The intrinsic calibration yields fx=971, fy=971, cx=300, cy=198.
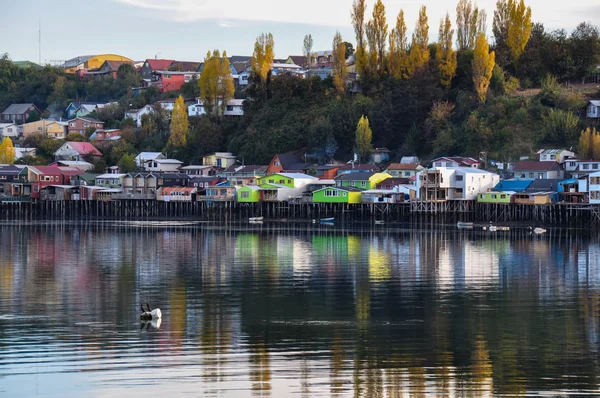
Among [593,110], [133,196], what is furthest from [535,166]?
[133,196]

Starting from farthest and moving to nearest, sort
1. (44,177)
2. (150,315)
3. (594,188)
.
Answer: (44,177) < (594,188) < (150,315)

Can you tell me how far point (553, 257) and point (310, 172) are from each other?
1587 inches

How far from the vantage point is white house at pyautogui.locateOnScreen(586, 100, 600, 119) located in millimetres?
79125

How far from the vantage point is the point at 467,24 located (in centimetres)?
8900

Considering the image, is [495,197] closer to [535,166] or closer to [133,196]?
[535,166]

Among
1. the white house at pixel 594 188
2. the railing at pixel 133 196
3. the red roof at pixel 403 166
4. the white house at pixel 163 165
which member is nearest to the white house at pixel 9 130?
the white house at pixel 163 165

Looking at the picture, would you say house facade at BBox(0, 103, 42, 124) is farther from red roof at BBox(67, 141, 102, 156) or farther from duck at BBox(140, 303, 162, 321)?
duck at BBox(140, 303, 162, 321)

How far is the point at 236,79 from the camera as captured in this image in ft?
380

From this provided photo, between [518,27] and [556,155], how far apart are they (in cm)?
1893

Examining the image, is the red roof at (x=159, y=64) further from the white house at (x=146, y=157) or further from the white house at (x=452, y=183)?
the white house at (x=452, y=183)

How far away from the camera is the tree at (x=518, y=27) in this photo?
86688 millimetres

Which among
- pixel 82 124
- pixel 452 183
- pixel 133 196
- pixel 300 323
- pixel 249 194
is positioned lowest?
pixel 300 323

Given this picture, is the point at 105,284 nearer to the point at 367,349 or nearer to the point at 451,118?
the point at 367,349

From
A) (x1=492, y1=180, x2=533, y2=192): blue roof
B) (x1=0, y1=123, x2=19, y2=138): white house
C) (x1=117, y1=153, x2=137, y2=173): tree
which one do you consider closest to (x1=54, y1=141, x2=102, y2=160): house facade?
(x1=117, y1=153, x2=137, y2=173): tree
